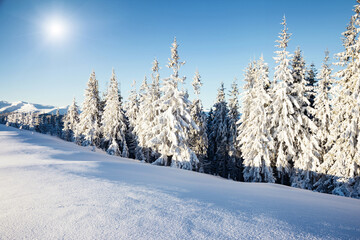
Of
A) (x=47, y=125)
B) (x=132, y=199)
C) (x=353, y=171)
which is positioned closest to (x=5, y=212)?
(x=132, y=199)

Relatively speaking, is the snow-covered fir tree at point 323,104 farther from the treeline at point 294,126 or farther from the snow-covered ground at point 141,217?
the snow-covered ground at point 141,217

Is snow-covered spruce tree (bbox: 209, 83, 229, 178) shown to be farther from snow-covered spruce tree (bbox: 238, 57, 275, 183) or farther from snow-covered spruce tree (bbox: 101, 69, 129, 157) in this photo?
snow-covered spruce tree (bbox: 101, 69, 129, 157)

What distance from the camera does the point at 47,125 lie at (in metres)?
122

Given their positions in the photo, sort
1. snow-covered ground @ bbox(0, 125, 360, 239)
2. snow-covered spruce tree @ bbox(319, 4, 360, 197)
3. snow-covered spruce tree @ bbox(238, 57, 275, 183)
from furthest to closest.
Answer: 1. snow-covered spruce tree @ bbox(238, 57, 275, 183)
2. snow-covered spruce tree @ bbox(319, 4, 360, 197)
3. snow-covered ground @ bbox(0, 125, 360, 239)

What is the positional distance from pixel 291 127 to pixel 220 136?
41.4 ft

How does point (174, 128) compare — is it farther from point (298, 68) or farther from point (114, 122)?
point (114, 122)

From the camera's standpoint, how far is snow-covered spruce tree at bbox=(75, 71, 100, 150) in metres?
31.8

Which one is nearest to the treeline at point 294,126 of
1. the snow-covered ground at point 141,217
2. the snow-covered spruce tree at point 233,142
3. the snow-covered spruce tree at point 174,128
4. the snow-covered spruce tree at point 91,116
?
the snow-covered spruce tree at point 174,128

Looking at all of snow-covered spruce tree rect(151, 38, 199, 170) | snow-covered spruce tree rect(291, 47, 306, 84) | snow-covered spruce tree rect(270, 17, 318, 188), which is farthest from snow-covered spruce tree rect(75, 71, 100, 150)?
snow-covered spruce tree rect(291, 47, 306, 84)

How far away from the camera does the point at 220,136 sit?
31297 millimetres

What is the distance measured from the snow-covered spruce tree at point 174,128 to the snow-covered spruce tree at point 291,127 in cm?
901

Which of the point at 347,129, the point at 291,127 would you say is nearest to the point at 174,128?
the point at 291,127

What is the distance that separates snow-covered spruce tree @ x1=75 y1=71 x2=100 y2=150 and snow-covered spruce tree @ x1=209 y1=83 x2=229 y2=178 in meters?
20.3

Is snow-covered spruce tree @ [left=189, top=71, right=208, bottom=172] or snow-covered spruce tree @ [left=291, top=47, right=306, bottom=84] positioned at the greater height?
snow-covered spruce tree @ [left=291, top=47, right=306, bottom=84]
